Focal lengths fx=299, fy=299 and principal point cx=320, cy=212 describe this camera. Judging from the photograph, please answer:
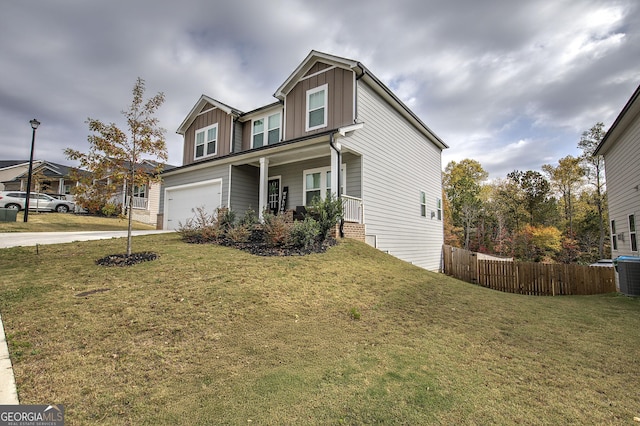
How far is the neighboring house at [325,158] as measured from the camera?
37.1 ft

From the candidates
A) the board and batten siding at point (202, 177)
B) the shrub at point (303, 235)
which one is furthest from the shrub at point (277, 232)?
the board and batten siding at point (202, 177)

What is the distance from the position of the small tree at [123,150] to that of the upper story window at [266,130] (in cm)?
698

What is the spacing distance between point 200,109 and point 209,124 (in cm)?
117

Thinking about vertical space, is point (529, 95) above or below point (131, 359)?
above

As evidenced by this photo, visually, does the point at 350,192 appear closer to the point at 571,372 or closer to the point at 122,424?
the point at 571,372

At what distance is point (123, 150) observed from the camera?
22.7 feet

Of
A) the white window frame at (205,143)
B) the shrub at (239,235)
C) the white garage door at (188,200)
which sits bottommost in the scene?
the shrub at (239,235)

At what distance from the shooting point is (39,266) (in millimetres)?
6160

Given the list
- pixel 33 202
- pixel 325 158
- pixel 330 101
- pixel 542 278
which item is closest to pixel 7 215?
pixel 33 202

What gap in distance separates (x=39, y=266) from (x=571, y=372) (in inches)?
354

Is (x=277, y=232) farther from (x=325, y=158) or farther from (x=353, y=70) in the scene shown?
(x=353, y=70)

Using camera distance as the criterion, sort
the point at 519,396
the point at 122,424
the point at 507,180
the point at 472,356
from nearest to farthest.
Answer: the point at 122,424, the point at 519,396, the point at 472,356, the point at 507,180

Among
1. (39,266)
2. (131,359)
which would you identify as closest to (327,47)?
(39,266)

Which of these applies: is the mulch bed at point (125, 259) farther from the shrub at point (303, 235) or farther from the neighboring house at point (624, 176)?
the neighboring house at point (624, 176)
